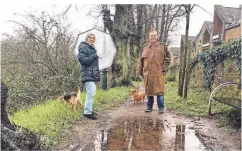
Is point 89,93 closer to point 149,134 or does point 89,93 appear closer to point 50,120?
point 50,120

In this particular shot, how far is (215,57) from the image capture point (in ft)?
35.5

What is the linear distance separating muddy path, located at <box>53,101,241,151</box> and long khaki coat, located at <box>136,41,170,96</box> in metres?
0.63

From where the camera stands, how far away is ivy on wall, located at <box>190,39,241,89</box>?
8.89 m

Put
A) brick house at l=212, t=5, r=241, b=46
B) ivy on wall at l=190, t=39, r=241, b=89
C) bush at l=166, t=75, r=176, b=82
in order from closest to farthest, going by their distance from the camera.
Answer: ivy on wall at l=190, t=39, r=241, b=89
bush at l=166, t=75, r=176, b=82
brick house at l=212, t=5, r=241, b=46

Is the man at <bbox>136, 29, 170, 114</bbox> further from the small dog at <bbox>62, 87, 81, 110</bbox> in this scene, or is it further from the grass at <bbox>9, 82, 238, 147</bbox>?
the small dog at <bbox>62, 87, 81, 110</bbox>

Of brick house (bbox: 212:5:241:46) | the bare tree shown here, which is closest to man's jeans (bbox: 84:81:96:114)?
the bare tree

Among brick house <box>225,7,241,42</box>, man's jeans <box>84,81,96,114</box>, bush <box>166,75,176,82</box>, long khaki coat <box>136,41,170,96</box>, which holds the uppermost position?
brick house <box>225,7,241,42</box>

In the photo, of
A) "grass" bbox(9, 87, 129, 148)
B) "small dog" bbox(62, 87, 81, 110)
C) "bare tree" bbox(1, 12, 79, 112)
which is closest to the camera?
A: "grass" bbox(9, 87, 129, 148)

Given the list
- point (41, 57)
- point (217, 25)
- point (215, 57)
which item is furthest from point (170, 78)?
point (217, 25)

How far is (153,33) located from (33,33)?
5.67 meters

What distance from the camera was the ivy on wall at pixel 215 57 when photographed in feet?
29.2

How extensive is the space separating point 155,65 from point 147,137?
7.76 feet

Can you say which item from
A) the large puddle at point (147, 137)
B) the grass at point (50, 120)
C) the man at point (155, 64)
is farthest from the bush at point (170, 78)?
the large puddle at point (147, 137)

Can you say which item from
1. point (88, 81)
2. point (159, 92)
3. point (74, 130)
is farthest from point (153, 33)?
point (74, 130)
